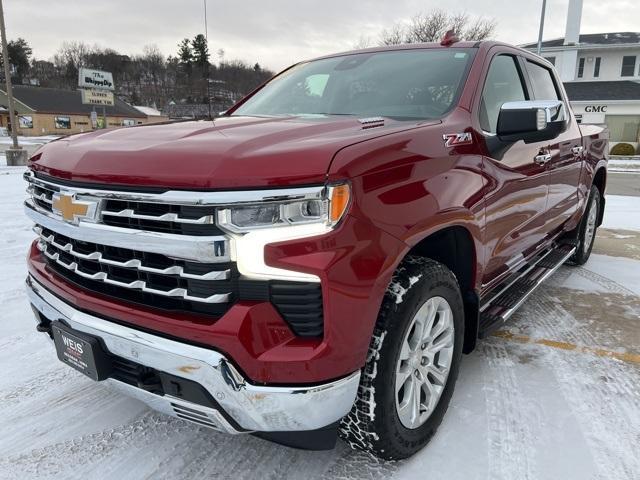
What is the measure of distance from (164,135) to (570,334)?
2994mm

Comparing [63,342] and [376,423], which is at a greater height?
[63,342]

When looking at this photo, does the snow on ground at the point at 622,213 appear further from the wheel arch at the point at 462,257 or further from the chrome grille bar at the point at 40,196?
the chrome grille bar at the point at 40,196

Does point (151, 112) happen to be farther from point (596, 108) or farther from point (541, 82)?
point (541, 82)

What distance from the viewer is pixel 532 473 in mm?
2107

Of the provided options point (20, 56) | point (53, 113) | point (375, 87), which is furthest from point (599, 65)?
point (20, 56)

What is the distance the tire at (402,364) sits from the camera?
74.2 inches

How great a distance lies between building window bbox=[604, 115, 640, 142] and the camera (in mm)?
28855

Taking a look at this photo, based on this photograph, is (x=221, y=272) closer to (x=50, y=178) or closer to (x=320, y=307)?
(x=320, y=307)

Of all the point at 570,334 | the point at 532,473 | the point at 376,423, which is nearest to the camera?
the point at 376,423

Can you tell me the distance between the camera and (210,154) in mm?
1754

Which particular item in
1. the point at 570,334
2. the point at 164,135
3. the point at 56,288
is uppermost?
the point at 164,135

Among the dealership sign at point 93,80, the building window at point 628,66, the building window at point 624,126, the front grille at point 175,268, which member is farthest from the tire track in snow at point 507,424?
the building window at point 628,66

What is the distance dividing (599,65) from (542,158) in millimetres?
35311

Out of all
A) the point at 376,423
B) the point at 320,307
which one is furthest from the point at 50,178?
the point at 376,423
